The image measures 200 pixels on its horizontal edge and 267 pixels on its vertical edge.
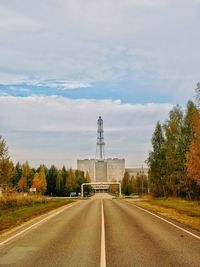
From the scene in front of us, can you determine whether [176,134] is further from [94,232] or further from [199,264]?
[199,264]

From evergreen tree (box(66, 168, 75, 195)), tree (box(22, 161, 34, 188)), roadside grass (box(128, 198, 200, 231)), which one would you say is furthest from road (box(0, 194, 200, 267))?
evergreen tree (box(66, 168, 75, 195))

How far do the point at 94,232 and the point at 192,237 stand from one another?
13.3 feet

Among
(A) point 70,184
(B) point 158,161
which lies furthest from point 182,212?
(A) point 70,184

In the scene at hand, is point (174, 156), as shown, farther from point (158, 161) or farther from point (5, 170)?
point (5, 170)

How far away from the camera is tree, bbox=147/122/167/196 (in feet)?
212

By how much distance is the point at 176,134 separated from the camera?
190 ft

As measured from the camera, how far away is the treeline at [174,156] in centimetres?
5344

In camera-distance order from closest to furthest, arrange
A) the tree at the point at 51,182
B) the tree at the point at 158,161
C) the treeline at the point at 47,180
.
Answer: the tree at the point at 158,161, the treeline at the point at 47,180, the tree at the point at 51,182

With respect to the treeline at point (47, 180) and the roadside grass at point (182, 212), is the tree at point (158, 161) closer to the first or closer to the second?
the roadside grass at point (182, 212)

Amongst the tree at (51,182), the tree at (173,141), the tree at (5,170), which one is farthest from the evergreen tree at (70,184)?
the tree at (5,170)

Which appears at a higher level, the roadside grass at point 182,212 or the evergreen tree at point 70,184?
the evergreen tree at point 70,184

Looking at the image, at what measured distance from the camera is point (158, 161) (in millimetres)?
65188

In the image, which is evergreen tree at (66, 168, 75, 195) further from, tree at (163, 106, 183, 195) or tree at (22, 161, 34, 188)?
tree at (163, 106, 183, 195)

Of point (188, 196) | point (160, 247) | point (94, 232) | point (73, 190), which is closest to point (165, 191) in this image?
point (188, 196)
